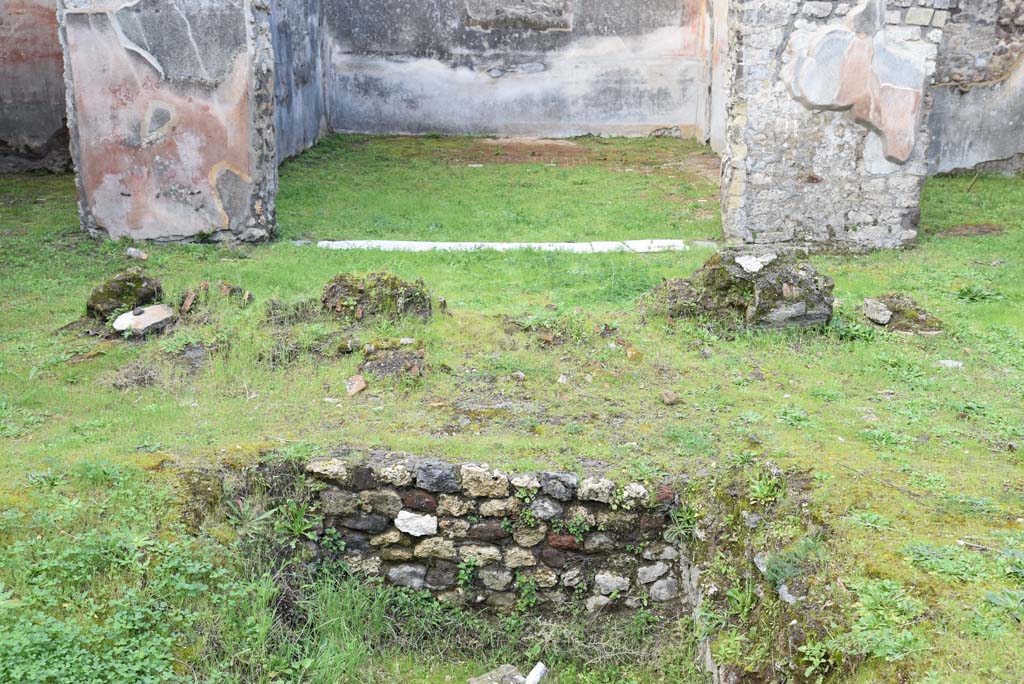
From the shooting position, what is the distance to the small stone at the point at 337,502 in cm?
461

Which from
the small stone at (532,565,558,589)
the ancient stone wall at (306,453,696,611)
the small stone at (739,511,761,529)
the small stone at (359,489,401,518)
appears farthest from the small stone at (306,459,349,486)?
the small stone at (739,511,761,529)

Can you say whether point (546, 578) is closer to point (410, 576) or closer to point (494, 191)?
point (410, 576)

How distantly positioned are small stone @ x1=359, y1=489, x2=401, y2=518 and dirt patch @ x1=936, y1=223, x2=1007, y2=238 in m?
6.67

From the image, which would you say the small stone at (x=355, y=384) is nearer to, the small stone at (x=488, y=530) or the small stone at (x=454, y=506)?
the small stone at (x=454, y=506)

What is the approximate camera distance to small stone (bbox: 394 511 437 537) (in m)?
4.59

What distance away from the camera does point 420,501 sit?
4598 mm

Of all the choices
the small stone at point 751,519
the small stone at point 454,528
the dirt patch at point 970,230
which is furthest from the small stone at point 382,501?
the dirt patch at point 970,230

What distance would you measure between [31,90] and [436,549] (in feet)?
32.7

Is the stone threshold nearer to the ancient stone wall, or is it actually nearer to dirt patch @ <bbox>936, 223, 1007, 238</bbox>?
dirt patch @ <bbox>936, 223, 1007, 238</bbox>

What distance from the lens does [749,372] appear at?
19.0 ft

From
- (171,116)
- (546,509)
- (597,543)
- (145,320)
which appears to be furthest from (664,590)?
(171,116)

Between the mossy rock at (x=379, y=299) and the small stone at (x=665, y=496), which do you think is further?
the mossy rock at (x=379, y=299)

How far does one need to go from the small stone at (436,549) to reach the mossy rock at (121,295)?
9.85 ft

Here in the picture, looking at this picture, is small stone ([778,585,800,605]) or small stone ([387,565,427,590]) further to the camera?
small stone ([387,565,427,590])
